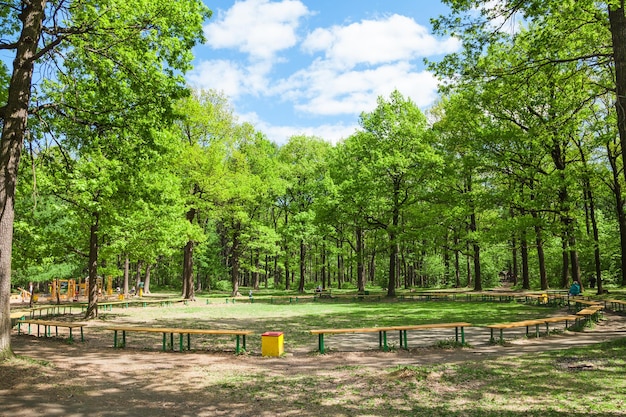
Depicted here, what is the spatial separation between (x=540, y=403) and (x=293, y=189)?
124 feet

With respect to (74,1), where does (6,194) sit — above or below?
below

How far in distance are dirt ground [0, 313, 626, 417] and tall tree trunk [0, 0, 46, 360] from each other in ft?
4.19

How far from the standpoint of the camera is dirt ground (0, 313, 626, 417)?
633 centimetres

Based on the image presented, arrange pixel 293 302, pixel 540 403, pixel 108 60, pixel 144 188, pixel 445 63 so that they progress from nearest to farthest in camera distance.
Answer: pixel 540 403 < pixel 108 60 < pixel 445 63 < pixel 144 188 < pixel 293 302

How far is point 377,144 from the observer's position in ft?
105

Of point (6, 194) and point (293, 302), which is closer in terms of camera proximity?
point (6, 194)

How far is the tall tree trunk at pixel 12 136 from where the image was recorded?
8.37 meters

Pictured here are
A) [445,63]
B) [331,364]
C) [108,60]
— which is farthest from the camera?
[445,63]

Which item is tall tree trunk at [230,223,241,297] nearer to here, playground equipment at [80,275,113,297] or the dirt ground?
playground equipment at [80,275,113,297]

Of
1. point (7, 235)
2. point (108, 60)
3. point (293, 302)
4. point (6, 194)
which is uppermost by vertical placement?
point (108, 60)

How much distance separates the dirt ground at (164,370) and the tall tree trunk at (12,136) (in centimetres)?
128

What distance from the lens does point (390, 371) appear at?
27.3 feet

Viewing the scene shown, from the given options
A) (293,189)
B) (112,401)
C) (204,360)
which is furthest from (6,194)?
(293,189)

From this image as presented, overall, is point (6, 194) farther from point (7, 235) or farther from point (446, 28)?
point (446, 28)
